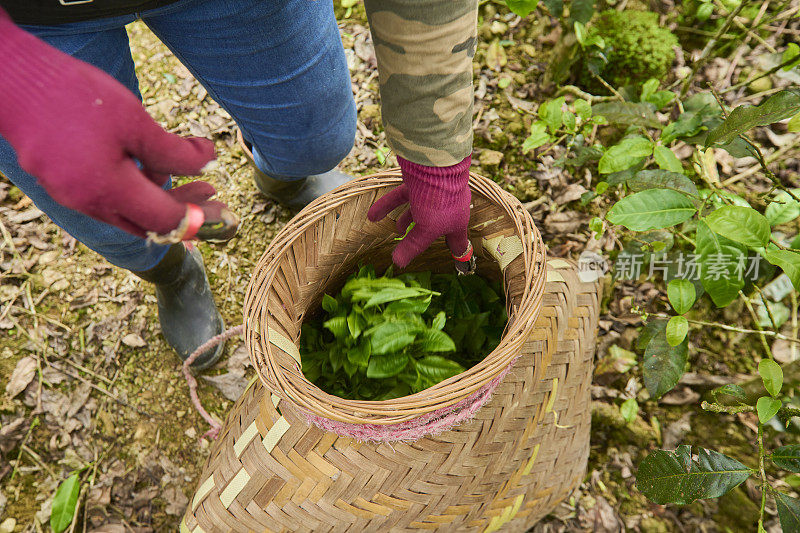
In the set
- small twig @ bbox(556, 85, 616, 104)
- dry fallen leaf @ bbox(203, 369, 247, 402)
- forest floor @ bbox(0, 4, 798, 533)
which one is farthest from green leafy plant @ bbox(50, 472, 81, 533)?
small twig @ bbox(556, 85, 616, 104)

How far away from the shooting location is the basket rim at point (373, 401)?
0.96 metres

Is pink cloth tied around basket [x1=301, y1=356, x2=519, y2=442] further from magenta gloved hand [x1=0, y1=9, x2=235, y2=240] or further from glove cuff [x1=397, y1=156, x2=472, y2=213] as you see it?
magenta gloved hand [x1=0, y1=9, x2=235, y2=240]

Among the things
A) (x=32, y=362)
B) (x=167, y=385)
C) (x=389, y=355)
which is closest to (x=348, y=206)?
(x=389, y=355)

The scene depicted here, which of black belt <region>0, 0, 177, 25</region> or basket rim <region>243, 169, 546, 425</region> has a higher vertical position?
black belt <region>0, 0, 177, 25</region>

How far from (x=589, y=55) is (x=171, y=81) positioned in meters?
1.95

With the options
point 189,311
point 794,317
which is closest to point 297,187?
point 189,311

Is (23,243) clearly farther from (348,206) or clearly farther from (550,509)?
(550,509)

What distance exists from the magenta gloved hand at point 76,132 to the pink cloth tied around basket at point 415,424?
0.56 meters

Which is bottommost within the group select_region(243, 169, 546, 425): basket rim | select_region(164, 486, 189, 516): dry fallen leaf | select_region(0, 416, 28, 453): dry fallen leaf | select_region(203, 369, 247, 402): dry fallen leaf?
select_region(164, 486, 189, 516): dry fallen leaf

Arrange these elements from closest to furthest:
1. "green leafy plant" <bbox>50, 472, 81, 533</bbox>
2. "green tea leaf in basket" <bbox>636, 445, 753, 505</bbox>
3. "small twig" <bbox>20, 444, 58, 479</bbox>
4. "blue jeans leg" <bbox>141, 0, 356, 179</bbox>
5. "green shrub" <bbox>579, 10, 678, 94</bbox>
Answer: "blue jeans leg" <bbox>141, 0, 356, 179</bbox> → "green tea leaf in basket" <bbox>636, 445, 753, 505</bbox> → "green leafy plant" <bbox>50, 472, 81, 533</bbox> → "small twig" <bbox>20, 444, 58, 479</bbox> → "green shrub" <bbox>579, 10, 678, 94</bbox>

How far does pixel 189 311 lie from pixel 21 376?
70cm

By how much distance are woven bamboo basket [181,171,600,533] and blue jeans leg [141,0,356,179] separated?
235mm

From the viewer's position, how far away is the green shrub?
6.44 ft

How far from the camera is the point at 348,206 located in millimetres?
1335
